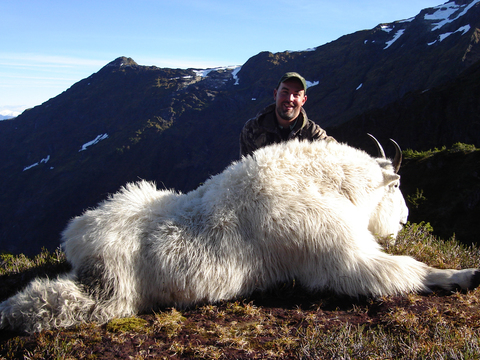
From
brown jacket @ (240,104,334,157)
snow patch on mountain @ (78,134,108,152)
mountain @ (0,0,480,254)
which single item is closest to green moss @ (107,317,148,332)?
brown jacket @ (240,104,334,157)

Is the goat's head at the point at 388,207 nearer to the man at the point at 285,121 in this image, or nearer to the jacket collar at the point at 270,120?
the man at the point at 285,121

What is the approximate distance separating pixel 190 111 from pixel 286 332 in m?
149

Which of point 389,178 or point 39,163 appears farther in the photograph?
point 39,163

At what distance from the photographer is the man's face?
5453 mm

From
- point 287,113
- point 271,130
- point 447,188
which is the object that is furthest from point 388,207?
point 447,188

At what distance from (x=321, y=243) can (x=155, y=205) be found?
68.1 inches

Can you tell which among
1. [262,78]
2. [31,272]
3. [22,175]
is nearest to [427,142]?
[31,272]

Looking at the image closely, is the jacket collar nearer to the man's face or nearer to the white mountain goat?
the man's face

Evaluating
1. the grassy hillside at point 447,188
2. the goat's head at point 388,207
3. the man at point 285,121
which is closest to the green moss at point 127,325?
the goat's head at point 388,207

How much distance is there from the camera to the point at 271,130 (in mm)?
6008

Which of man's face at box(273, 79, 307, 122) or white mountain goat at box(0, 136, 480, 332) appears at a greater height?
man's face at box(273, 79, 307, 122)

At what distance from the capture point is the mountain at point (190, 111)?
86312mm

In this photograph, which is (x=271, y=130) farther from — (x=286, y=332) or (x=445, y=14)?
(x=445, y=14)

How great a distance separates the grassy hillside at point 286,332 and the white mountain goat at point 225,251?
0.13 meters
